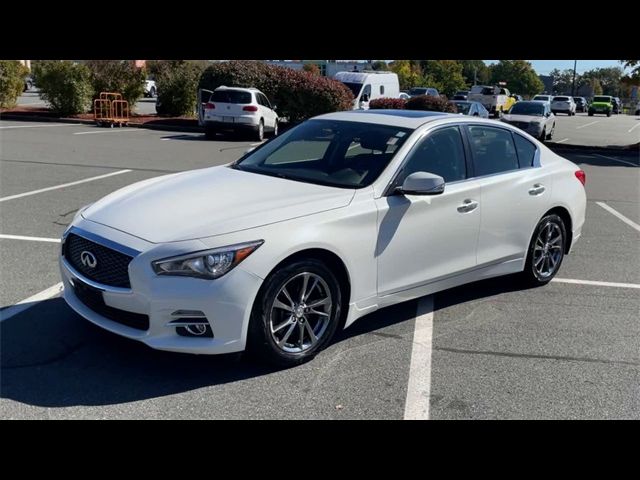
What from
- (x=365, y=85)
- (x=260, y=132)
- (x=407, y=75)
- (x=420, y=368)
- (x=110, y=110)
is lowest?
(x=420, y=368)

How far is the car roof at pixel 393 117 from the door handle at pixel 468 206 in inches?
28.3

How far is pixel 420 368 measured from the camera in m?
4.31

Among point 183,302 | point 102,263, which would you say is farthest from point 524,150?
point 102,263

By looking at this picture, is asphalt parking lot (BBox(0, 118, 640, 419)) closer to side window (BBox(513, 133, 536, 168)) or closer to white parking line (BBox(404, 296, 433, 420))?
white parking line (BBox(404, 296, 433, 420))

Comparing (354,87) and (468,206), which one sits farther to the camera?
(354,87)

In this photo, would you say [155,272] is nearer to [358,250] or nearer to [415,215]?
[358,250]

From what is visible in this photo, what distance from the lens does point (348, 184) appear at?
15.5ft

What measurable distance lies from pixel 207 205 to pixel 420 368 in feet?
5.81

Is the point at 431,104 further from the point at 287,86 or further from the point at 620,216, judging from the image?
the point at 620,216

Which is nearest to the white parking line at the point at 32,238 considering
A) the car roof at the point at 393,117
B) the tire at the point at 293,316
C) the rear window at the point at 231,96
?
the car roof at the point at 393,117
